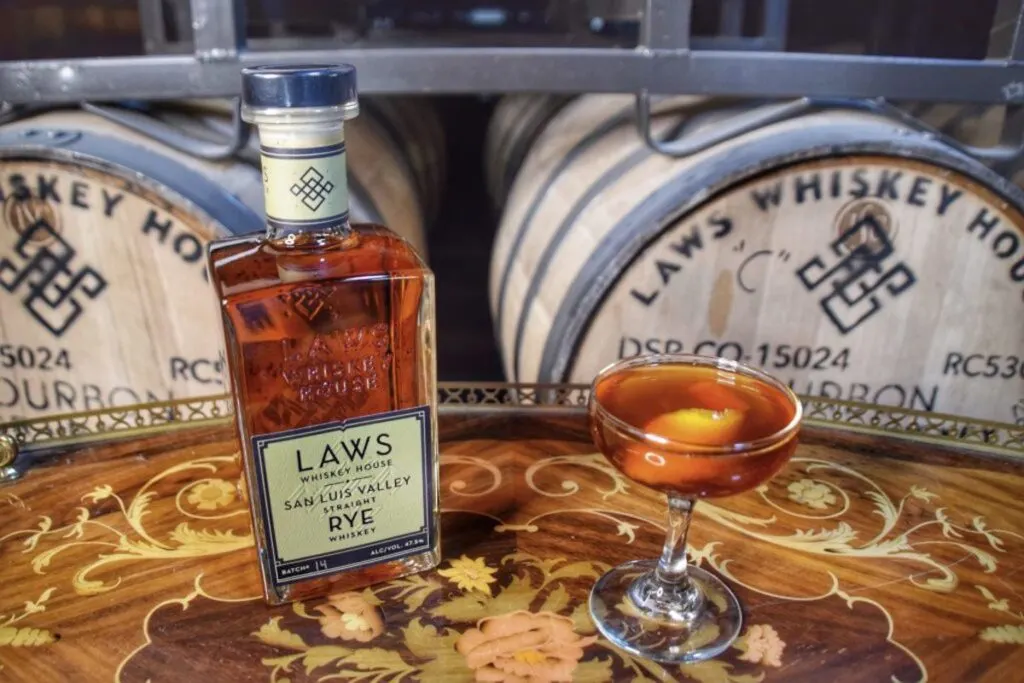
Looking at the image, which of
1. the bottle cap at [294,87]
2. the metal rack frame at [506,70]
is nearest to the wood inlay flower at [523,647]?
the bottle cap at [294,87]

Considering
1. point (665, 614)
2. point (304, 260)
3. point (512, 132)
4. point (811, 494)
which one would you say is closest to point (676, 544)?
point (665, 614)

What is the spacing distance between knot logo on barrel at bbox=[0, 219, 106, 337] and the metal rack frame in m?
0.17

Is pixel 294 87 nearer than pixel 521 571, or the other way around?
pixel 294 87

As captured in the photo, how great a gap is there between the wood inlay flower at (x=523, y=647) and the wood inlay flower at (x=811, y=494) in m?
0.24

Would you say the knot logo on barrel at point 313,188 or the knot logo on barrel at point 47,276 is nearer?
the knot logo on barrel at point 313,188

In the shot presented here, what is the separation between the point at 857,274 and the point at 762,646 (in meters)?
0.56

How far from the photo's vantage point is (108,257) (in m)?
0.96

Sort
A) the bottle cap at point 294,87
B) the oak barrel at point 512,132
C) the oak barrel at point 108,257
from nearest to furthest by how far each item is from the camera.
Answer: the bottle cap at point 294,87 → the oak barrel at point 108,257 → the oak barrel at point 512,132

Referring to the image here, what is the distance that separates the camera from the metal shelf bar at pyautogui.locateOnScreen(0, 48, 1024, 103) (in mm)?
972

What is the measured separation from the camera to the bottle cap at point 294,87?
1.59 feet

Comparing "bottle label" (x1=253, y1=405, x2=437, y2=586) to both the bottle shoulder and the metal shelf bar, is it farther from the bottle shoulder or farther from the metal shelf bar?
the metal shelf bar

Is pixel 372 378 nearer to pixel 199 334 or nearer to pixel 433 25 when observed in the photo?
pixel 199 334

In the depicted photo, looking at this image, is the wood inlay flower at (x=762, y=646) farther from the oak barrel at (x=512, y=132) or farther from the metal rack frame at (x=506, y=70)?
the oak barrel at (x=512, y=132)

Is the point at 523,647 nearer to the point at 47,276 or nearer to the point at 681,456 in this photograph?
the point at 681,456
